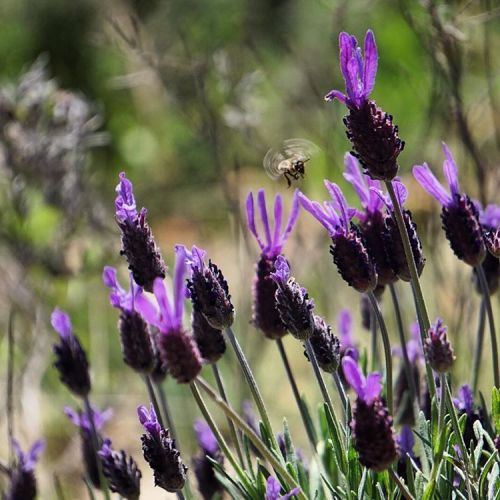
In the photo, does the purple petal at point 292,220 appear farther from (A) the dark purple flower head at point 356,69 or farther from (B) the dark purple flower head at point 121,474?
(B) the dark purple flower head at point 121,474

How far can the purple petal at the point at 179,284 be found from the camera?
3.05ft

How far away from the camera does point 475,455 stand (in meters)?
1.06

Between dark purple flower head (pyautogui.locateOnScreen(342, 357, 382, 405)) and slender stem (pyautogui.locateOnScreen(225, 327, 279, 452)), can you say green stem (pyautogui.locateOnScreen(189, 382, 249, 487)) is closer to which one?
slender stem (pyautogui.locateOnScreen(225, 327, 279, 452))

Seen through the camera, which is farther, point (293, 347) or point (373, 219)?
point (293, 347)

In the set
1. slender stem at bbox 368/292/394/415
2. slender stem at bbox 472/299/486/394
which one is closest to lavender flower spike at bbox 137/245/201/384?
slender stem at bbox 368/292/394/415

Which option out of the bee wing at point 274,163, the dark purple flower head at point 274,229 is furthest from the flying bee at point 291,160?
the dark purple flower head at point 274,229

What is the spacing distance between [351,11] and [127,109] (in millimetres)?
2811

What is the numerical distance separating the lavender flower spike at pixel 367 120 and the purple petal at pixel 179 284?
0.68ft

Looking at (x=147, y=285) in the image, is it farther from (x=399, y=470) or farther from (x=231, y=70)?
(x=231, y=70)

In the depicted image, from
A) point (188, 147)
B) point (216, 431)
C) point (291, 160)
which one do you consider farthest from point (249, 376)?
point (188, 147)

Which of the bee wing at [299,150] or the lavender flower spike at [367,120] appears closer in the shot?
the lavender flower spike at [367,120]

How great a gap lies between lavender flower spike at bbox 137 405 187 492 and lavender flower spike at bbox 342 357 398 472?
22 cm

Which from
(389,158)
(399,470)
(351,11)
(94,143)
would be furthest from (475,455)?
(351,11)

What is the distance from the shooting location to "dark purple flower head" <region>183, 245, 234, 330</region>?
1.05 meters
